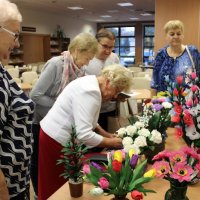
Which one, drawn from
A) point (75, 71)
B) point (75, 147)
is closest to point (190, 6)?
point (75, 71)

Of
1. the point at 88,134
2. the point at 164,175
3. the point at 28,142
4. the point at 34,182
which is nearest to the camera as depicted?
the point at 164,175

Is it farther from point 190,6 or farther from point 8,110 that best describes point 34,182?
point 190,6

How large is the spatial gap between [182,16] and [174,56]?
378 cm

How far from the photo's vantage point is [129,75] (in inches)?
70.6

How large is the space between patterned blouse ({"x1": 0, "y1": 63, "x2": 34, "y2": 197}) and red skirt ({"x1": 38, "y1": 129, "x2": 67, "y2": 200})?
57cm

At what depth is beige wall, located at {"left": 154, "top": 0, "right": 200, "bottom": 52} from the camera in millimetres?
6164

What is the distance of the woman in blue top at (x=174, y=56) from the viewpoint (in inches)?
111

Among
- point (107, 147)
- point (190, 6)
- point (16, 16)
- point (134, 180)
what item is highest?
point (190, 6)

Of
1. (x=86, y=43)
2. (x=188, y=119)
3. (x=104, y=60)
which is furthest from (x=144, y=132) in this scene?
(x=104, y=60)

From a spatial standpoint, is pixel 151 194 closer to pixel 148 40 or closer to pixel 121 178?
pixel 121 178

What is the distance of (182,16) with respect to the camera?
6309 mm

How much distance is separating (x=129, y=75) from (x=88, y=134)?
16.9 inches

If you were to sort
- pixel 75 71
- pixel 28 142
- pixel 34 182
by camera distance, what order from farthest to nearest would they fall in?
pixel 34 182 → pixel 75 71 → pixel 28 142

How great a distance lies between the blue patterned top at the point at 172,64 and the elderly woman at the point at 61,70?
906mm
